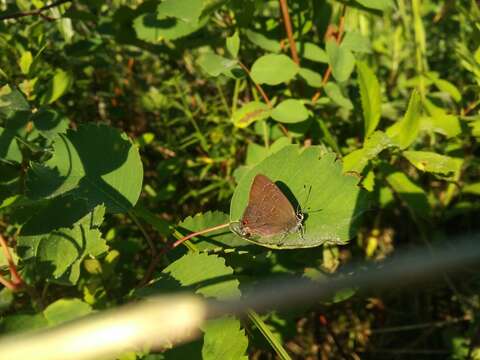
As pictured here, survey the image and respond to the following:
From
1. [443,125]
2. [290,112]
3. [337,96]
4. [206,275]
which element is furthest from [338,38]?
[206,275]

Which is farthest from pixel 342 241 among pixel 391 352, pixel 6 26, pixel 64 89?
pixel 6 26

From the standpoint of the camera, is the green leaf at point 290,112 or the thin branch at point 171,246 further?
the green leaf at point 290,112

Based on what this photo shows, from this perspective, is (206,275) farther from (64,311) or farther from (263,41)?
(263,41)

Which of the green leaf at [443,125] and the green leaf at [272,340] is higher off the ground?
the green leaf at [443,125]

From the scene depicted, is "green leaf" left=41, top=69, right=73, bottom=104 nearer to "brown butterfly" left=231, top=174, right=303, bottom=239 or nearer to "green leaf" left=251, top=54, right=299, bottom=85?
"green leaf" left=251, top=54, right=299, bottom=85

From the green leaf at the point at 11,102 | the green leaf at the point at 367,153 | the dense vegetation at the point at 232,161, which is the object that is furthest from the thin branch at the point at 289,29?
the green leaf at the point at 11,102

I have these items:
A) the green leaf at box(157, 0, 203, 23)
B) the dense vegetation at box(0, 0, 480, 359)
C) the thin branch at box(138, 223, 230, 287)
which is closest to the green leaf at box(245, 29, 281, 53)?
the dense vegetation at box(0, 0, 480, 359)

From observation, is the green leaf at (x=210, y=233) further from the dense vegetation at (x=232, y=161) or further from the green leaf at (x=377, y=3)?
the green leaf at (x=377, y=3)

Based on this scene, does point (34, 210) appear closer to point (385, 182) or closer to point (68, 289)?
point (68, 289)
